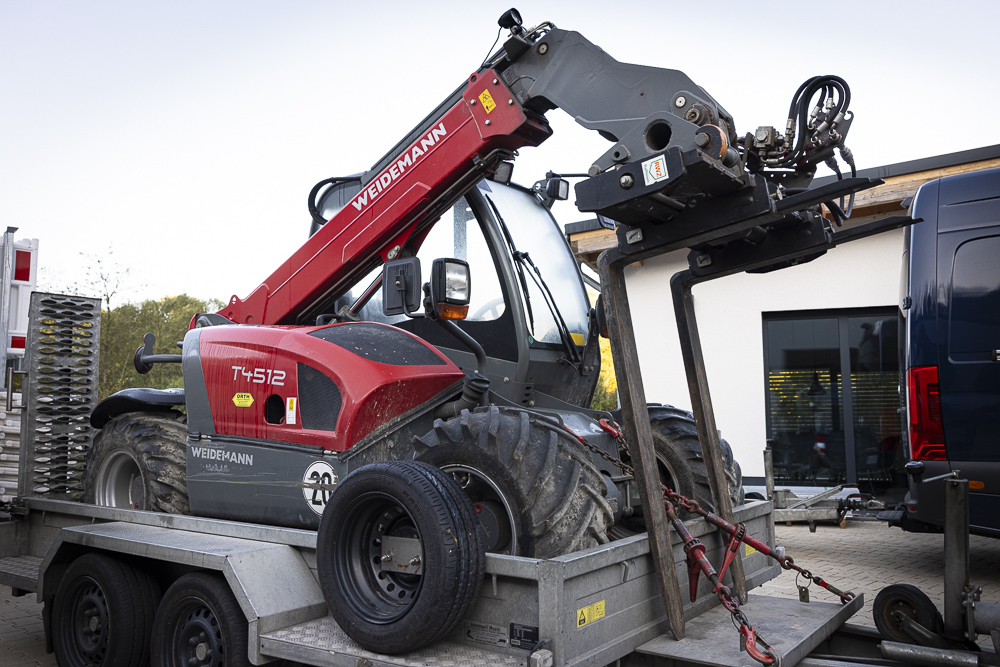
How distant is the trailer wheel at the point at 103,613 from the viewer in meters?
4.34

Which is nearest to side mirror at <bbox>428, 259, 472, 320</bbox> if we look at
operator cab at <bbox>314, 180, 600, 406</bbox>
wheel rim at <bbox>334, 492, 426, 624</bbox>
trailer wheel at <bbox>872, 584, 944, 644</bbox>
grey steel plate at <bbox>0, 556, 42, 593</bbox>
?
operator cab at <bbox>314, 180, 600, 406</bbox>

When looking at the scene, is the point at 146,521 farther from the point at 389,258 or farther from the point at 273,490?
the point at 389,258

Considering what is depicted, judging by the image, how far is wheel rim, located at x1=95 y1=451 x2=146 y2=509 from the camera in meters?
5.64

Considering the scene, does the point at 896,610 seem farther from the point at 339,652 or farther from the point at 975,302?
the point at 975,302

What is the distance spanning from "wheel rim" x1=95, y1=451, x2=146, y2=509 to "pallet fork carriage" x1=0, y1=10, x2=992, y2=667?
11.0 inches

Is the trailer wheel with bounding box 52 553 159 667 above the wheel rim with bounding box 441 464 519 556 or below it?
below

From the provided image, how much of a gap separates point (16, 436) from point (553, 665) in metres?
6.02

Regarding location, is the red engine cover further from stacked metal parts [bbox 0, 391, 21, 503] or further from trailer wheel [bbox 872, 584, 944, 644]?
stacked metal parts [bbox 0, 391, 21, 503]

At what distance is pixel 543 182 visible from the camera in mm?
5523

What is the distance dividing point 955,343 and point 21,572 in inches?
259

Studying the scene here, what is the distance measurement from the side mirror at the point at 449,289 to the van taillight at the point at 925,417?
3.87 m

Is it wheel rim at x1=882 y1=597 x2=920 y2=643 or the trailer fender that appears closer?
wheel rim at x1=882 y1=597 x2=920 y2=643

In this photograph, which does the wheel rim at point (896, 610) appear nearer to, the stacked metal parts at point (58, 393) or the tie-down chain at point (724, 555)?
the tie-down chain at point (724, 555)

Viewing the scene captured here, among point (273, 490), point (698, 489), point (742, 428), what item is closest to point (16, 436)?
point (273, 490)
